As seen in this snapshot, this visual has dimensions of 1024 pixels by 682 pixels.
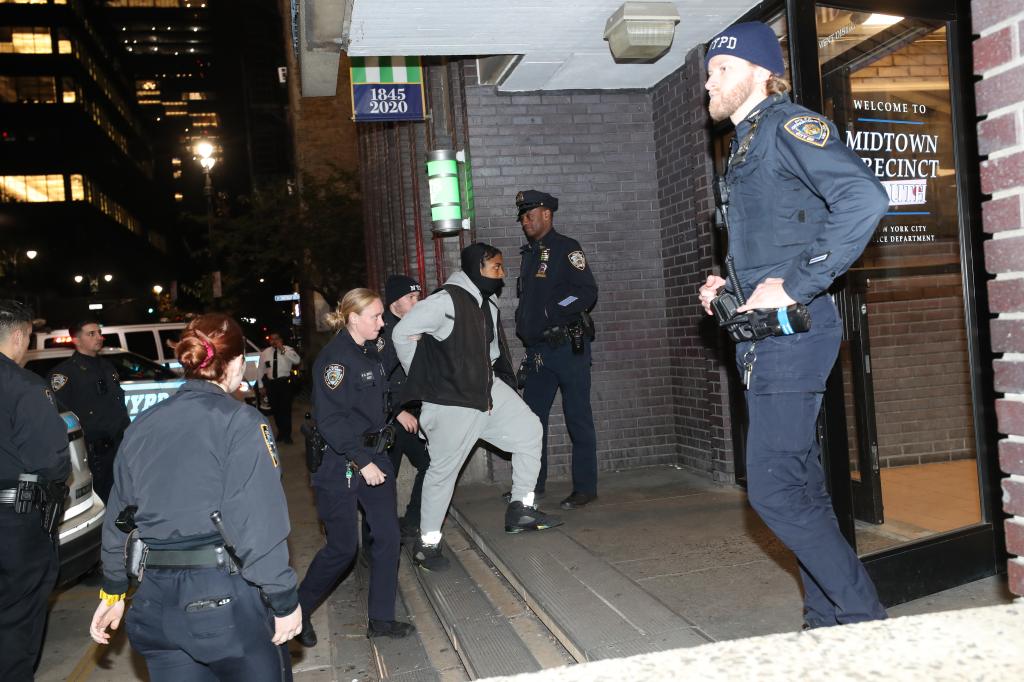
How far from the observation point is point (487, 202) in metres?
8.09

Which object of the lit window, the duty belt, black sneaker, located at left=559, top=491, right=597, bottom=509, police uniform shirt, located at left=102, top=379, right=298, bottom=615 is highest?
the lit window

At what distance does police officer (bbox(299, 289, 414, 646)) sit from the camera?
4.67 meters

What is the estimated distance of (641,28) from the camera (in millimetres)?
6250

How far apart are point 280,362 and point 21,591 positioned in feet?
35.9

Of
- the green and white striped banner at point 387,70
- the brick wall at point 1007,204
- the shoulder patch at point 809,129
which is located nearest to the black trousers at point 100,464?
the green and white striped banner at point 387,70

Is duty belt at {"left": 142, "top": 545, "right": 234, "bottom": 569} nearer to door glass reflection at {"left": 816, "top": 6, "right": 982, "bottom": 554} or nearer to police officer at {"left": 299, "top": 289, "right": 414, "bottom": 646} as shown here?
police officer at {"left": 299, "top": 289, "right": 414, "bottom": 646}

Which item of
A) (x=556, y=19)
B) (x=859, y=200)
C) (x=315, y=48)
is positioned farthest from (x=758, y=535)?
(x=315, y=48)

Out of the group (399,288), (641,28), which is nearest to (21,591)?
(399,288)

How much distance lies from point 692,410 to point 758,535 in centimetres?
256

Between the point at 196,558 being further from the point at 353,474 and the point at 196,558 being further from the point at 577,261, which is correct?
the point at 577,261

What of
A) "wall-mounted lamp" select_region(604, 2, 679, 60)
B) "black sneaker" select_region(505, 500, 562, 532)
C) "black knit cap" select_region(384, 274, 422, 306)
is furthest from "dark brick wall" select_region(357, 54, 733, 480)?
"black sneaker" select_region(505, 500, 562, 532)

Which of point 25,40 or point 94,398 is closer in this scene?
point 94,398

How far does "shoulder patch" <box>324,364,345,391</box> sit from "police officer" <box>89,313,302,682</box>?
73.5 inches

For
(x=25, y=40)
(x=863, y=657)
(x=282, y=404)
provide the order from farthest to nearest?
(x=25, y=40)
(x=282, y=404)
(x=863, y=657)
